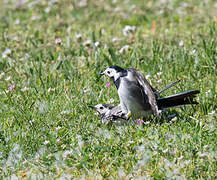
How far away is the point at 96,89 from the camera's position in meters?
5.02

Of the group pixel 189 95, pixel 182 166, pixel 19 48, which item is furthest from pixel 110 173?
pixel 19 48

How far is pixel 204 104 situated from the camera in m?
4.43

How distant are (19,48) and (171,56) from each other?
2.14 meters

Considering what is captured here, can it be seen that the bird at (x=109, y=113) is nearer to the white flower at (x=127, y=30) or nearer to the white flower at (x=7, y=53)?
the white flower at (x=7, y=53)

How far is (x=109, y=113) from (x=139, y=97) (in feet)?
1.02

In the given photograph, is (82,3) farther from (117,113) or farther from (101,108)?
(117,113)

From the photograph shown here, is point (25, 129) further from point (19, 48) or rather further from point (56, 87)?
point (19, 48)

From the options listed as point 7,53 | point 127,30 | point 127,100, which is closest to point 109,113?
point 127,100

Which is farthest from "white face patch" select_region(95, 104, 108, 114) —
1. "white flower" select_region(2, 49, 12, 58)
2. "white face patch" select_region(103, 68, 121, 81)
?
"white flower" select_region(2, 49, 12, 58)

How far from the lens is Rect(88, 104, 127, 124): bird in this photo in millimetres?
4203

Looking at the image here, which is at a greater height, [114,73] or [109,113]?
[114,73]

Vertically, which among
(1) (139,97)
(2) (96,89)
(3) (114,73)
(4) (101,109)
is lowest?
(2) (96,89)

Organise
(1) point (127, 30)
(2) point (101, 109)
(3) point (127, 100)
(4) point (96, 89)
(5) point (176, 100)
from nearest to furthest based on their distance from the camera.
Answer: (3) point (127, 100), (5) point (176, 100), (2) point (101, 109), (4) point (96, 89), (1) point (127, 30)

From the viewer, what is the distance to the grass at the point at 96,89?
366 centimetres
